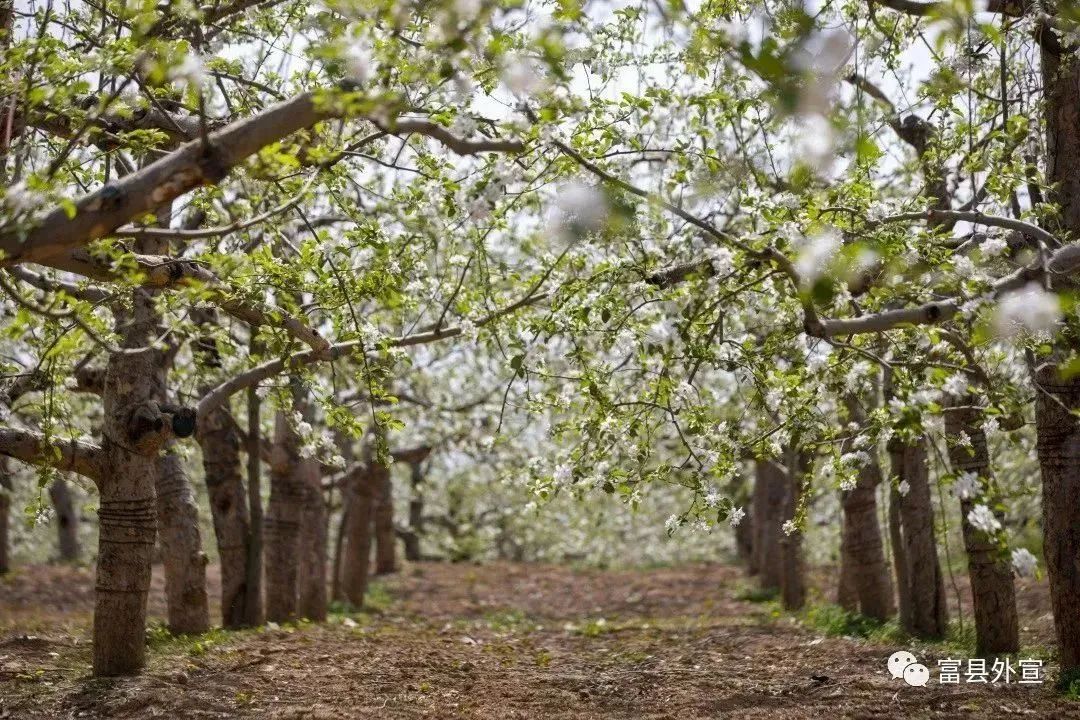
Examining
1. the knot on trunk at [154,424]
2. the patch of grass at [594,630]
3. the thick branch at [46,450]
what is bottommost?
the patch of grass at [594,630]

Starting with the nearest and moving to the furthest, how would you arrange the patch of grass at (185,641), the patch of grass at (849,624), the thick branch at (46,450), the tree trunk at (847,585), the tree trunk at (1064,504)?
the thick branch at (46,450), the tree trunk at (1064,504), the patch of grass at (185,641), the patch of grass at (849,624), the tree trunk at (847,585)

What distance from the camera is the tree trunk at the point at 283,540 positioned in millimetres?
12633

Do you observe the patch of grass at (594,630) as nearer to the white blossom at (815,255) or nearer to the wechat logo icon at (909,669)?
the wechat logo icon at (909,669)

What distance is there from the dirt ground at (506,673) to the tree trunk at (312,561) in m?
0.44

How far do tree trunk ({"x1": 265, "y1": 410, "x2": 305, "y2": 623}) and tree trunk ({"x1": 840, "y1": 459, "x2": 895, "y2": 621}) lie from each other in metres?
6.43

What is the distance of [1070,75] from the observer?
7168 mm

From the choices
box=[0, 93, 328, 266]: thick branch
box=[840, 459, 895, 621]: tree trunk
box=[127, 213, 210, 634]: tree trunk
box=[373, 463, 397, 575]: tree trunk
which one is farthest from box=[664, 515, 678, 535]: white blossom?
box=[373, 463, 397, 575]: tree trunk

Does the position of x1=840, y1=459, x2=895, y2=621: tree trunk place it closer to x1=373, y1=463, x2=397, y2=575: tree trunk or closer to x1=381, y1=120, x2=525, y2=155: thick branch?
x1=381, y1=120, x2=525, y2=155: thick branch

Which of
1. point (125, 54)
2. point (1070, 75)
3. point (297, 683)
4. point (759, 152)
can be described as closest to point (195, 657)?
point (297, 683)

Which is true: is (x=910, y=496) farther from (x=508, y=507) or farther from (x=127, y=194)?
(x=508, y=507)

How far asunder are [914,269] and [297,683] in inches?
220

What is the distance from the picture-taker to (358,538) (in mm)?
17172

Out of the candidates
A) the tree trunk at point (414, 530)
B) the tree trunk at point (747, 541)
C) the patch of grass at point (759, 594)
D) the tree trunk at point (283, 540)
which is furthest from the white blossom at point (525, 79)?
the tree trunk at point (414, 530)

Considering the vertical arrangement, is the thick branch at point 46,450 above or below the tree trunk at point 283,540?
above
